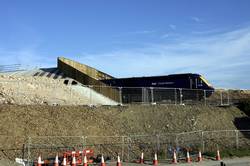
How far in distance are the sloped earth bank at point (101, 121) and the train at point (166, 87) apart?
2832 mm

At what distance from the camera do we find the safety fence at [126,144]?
23914mm

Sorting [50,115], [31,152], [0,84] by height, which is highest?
[0,84]

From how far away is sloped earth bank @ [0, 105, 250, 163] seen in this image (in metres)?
25.2

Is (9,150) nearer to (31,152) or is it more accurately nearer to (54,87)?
(31,152)

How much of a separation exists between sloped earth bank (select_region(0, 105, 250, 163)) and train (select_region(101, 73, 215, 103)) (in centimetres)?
283

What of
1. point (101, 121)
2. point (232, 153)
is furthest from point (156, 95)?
point (232, 153)

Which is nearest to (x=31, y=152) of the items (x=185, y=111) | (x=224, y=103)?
(x=185, y=111)

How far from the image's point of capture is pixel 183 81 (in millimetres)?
54156

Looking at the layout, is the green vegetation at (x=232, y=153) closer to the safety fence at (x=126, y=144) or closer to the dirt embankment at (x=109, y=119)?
the safety fence at (x=126, y=144)

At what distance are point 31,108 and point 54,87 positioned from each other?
26.4 ft

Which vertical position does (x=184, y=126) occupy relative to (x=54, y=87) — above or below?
below

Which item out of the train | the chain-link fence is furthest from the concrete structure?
the train

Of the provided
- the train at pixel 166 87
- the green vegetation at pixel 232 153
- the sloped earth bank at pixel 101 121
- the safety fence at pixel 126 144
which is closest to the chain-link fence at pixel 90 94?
the train at pixel 166 87

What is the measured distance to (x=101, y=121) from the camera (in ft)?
101
